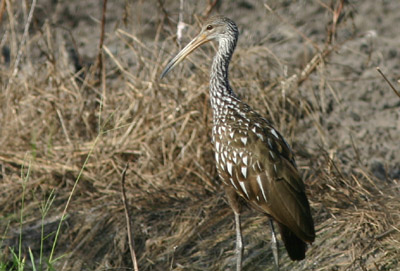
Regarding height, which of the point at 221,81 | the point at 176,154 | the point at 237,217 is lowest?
the point at 176,154

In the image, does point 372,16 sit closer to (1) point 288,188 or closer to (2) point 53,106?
(2) point 53,106

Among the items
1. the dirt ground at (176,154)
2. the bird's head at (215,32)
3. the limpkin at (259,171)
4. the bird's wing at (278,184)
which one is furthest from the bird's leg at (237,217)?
the bird's head at (215,32)

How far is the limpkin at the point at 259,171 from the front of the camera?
3.72 metres

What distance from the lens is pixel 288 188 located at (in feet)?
12.3

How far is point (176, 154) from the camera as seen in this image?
5059mm

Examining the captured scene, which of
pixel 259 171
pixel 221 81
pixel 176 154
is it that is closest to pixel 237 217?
pixel 259 171

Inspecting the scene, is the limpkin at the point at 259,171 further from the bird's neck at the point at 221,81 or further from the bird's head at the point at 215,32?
the bird's head at the point at 215,32

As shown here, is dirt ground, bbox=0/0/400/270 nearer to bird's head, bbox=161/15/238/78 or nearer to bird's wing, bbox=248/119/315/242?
bird's wing, bbox=248/119/315/242

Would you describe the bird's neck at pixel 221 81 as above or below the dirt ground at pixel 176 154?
above

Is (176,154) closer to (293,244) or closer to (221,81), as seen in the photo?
(221,81)

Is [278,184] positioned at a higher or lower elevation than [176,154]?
higher

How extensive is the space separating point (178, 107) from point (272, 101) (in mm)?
569

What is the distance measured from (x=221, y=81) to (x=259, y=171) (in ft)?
1.91

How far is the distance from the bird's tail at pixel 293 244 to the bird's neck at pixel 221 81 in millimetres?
662
